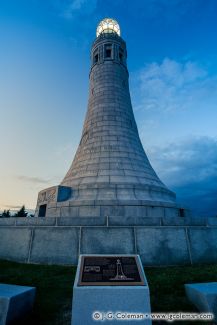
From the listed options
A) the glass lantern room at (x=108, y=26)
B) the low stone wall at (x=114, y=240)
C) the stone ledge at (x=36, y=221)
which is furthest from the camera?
the glass lantern room at (x=108, y=26)

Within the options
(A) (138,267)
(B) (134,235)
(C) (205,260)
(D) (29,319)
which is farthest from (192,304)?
(C) (205,260)

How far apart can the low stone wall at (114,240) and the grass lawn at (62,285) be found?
62 centimetres

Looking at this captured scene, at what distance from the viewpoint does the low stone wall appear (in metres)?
9.11

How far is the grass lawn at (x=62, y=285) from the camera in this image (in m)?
4.88

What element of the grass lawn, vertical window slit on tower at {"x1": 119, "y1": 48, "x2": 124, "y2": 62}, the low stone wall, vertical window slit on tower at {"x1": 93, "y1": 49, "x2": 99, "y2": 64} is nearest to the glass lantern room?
vertical window slit on tower at {"x1": 119, "y1": 48, "x2": 124, "y2": 62}

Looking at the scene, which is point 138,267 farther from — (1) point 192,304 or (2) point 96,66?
(2) point 96,66

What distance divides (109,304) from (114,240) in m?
5.52

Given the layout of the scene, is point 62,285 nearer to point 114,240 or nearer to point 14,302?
point 14,302

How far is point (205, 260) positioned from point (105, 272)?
22.5 feet

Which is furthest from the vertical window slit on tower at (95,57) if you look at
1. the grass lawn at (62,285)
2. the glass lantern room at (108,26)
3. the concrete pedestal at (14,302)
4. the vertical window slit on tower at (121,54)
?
the concrete pedestal at (14,302)

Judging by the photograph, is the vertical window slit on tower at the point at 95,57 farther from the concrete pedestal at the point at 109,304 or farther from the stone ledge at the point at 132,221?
the concrete pedestal at the point at 109,304

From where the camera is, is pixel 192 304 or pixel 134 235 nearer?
pixel 192 304

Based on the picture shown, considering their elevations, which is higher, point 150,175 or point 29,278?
point 150,175

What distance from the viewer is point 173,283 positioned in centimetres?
648
